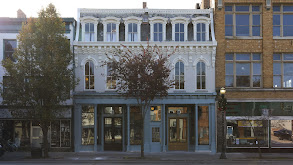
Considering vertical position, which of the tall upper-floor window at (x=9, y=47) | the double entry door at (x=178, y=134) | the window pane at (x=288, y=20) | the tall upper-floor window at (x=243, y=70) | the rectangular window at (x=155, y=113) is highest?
the window pane at (x=288, y=20)

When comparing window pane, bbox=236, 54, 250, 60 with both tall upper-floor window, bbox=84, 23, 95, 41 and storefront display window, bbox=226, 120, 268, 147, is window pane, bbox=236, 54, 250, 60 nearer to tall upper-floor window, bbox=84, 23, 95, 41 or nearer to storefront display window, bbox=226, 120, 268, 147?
storefront display window, bbox=226, 120, 268, 147

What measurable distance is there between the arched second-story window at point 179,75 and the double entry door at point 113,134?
17.7 ft

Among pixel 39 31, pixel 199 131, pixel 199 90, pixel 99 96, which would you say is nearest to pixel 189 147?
pixel 199 131

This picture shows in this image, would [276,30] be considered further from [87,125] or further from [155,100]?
[87,125]

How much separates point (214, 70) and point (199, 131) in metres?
4.91

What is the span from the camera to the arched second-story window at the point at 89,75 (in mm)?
26625

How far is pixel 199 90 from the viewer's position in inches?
1037

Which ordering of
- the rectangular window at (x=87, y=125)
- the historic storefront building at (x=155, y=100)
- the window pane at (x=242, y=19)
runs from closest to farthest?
the historic storefront building at (x=155, y=100)
the rectangular window at (x=87, y=125)
the window pane at (x=242, y=19)

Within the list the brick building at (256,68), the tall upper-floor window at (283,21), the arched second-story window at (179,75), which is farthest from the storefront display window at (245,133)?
the tall upper-floor window at (283,21)

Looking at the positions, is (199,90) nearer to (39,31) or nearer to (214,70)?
(214,70)

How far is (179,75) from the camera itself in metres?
26.7

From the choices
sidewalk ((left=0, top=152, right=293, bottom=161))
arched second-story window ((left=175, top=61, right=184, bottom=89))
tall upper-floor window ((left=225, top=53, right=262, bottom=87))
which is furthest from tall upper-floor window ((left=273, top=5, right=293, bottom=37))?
sidewalk ((left=0, top=152, right=293, bottom=161))

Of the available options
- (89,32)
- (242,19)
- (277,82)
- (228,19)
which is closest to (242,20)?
(242,19)

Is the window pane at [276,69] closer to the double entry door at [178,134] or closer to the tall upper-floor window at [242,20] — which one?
the tall upper-floor window at [242,20]
